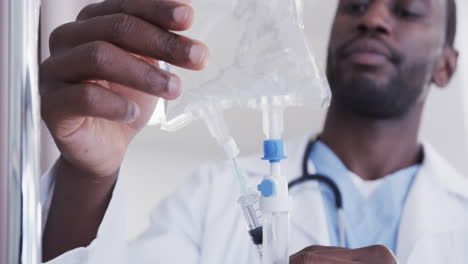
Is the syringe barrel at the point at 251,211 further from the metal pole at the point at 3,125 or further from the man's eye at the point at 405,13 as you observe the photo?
the man's eye at the point at 405,13

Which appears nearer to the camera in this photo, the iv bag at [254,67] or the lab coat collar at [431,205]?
the iv bag at [254,67]

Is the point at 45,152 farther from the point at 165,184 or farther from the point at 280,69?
the point at 165,184

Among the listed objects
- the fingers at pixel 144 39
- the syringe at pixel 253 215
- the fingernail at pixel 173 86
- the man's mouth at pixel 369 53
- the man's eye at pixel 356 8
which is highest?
the man's eye at pixel 356 8

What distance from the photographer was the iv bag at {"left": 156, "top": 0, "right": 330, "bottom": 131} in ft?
1.55

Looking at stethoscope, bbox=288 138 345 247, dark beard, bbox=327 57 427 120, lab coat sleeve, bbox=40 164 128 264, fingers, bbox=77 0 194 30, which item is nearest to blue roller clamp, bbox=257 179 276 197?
fingers, bbox=77 0 194 30

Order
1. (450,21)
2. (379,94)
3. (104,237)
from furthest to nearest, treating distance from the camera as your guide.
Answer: (450,21)
(379,94)
(104,237)

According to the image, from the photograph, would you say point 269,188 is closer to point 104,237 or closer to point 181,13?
point 181,13

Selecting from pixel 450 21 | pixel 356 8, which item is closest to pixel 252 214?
pixel 356 8

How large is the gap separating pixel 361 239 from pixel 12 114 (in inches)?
35.2

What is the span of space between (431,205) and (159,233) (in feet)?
2.02

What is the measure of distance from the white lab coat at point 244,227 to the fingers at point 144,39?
51 cm

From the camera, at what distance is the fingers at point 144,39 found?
0.44 m

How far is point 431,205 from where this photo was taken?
1088 millimetres

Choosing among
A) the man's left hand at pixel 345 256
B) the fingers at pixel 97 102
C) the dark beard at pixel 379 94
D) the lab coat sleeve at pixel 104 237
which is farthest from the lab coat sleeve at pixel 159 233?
the dark beard at pixel 379 94
